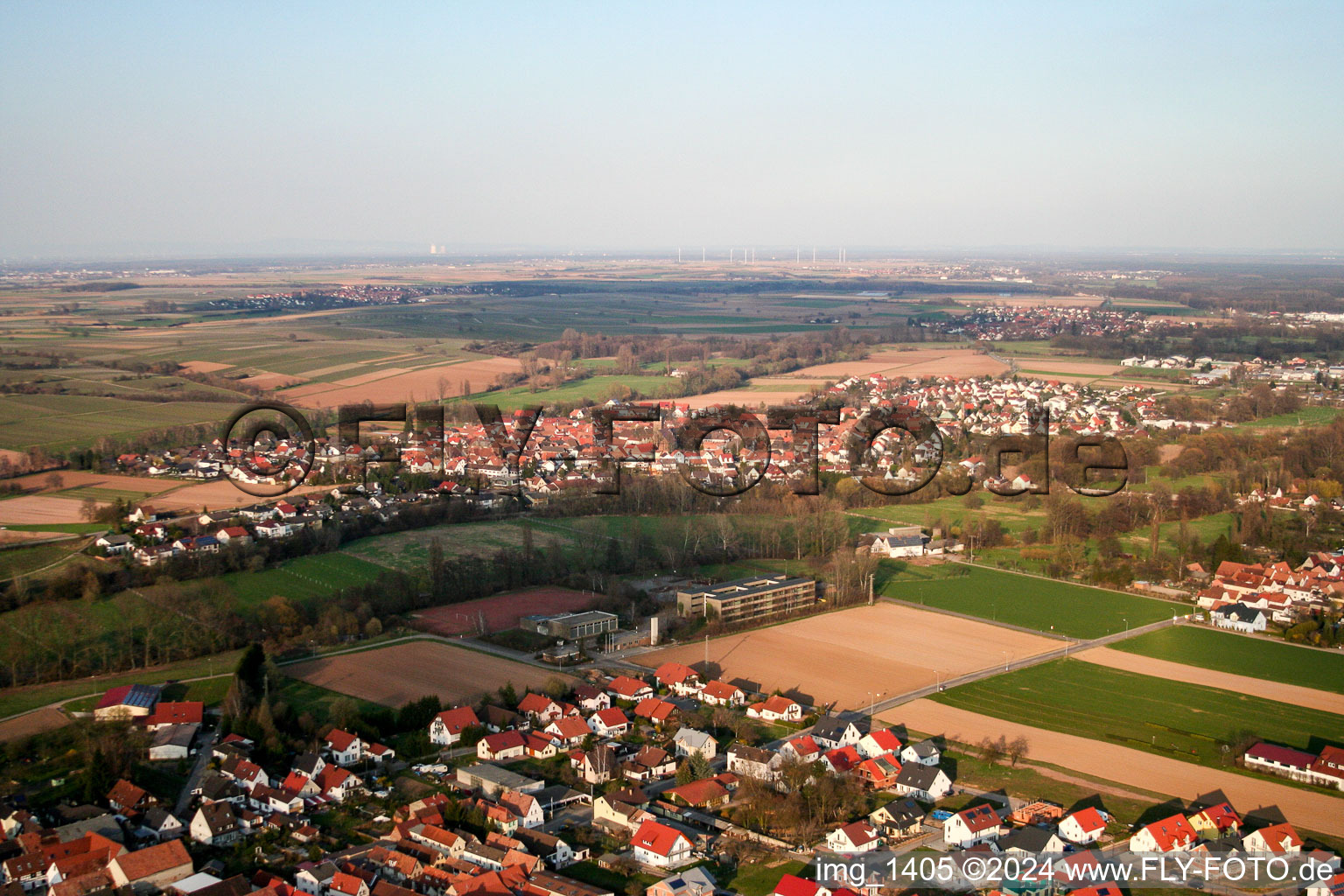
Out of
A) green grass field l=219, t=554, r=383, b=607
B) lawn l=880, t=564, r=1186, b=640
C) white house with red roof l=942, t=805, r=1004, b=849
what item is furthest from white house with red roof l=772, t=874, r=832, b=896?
green grass field l=219, t=554, r=383, b=607

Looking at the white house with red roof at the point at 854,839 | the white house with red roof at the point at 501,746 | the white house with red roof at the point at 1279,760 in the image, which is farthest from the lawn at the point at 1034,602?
the white house with red roof at the point at 501,746

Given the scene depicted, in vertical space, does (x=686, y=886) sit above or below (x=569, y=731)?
above

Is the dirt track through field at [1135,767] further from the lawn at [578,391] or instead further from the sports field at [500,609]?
the lawn at [578,391]

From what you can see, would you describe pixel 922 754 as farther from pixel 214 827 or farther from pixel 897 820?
pixel 214 827

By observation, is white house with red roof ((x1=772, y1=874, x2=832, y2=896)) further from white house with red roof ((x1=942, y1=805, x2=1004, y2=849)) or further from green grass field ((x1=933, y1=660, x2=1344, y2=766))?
green grass field ((x1=933, y1=660, x2=1344, y2=766))

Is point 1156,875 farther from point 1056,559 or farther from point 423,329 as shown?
point 423,329

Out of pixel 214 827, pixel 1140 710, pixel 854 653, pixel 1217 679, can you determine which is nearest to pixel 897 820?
pixel 1140 710

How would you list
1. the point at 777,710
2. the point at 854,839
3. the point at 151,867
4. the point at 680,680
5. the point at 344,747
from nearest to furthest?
the point at 151,867
the point at 854,839
the point at 344,747
the point at 777,710
the point at 680,680
